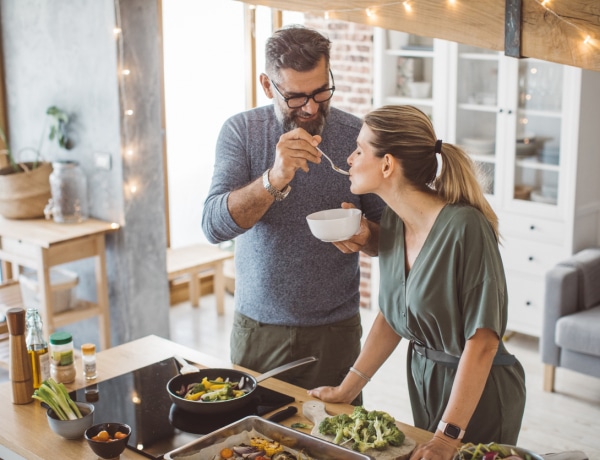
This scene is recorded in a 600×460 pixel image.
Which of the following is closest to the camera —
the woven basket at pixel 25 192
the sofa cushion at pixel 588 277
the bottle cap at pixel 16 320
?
the bottle cap at pixel 16 320

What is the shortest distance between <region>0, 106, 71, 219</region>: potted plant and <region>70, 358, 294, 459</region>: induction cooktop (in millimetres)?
2326

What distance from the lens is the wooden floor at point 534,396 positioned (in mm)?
3861

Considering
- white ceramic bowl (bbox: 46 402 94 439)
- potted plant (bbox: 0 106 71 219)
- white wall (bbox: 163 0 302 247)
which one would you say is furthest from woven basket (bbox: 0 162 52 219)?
white ceramic bowl (bbox: 46 402 94 439)

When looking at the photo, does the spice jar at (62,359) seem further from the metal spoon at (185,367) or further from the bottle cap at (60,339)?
the metal spoon at (185,367)

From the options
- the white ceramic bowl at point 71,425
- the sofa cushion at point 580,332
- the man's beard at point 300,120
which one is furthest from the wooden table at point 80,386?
the sofa cushion at point 580,332

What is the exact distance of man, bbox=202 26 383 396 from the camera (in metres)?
2.50

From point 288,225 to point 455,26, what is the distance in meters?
0.86

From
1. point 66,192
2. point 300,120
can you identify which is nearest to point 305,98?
point 300,120

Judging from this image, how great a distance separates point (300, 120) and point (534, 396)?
250 centimetres

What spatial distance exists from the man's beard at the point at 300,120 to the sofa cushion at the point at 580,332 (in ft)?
7.45

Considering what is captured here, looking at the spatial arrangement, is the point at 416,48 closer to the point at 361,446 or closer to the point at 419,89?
the point at 419,89

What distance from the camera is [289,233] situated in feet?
8.23

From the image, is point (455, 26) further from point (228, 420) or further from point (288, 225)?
point (228, 420)

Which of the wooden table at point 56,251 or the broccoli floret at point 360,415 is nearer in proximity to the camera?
the broccoli floret at point 360,415
